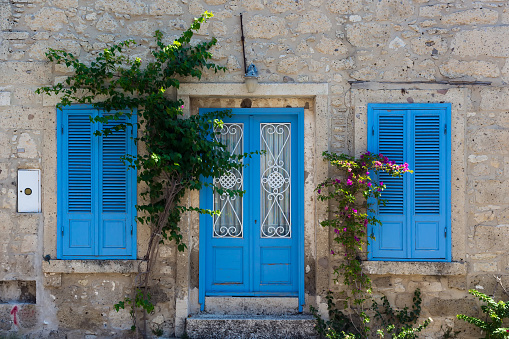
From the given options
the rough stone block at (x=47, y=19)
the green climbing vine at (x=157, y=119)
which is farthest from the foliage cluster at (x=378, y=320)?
the rough stone block at (x=47, y=19)

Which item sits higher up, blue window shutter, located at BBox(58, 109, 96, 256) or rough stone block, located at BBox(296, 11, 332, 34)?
rough stone block, located at BBox(296, 11, 332, 34)

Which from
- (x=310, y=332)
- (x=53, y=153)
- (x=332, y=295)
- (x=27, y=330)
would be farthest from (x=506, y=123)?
(x=27, y=330)

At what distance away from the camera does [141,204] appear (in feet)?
14.9

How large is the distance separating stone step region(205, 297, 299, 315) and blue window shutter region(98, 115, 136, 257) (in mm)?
1113

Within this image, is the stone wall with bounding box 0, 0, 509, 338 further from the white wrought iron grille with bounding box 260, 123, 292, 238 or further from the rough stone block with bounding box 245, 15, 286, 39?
the white wrought iron grille with bounding box 260, 123, 292, 238

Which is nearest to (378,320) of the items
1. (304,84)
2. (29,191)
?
(304,84)

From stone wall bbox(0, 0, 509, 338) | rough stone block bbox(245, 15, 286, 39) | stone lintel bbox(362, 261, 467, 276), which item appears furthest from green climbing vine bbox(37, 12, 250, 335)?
stone lintel bbox(362, 261, 467, 276)

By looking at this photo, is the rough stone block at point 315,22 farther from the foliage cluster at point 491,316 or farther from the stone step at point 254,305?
the foliage cluster at point 491,316

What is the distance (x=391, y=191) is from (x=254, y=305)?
1.89 m

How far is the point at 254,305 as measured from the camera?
466cm

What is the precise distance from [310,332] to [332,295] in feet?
1.44

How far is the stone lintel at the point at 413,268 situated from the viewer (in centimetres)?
440

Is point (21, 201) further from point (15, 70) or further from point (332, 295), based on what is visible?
point (332, 295)

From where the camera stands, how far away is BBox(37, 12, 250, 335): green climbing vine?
13.9 feet
